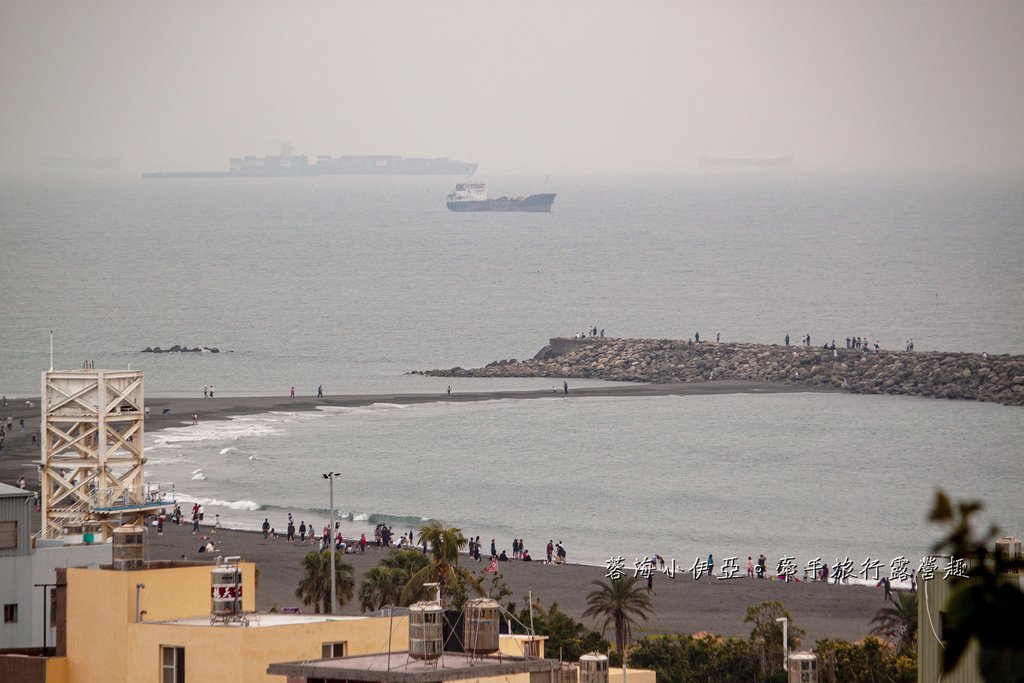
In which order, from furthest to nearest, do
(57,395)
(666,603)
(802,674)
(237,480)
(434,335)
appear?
(434,335) < (237,480) < (666,603) < (57,395) < (802,674)

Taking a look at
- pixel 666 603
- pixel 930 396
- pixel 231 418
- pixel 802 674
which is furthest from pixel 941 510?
pixel 930 396

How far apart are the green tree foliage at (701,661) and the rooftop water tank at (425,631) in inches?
772

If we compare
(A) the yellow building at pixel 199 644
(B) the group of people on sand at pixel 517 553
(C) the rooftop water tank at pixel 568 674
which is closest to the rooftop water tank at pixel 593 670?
(C) the rooftop water tank at pixel 568 674

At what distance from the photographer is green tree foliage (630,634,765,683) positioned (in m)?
33.1

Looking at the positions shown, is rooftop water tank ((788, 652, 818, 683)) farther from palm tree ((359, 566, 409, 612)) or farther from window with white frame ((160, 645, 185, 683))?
palm tree ((359, 566, 409, 612))

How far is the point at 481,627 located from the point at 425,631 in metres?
0.86

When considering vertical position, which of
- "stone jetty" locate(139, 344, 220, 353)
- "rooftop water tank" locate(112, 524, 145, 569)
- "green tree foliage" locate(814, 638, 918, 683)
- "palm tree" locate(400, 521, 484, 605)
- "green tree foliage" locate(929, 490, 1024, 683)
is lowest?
"green tree foliage" locate(814, 638, 918, 683)

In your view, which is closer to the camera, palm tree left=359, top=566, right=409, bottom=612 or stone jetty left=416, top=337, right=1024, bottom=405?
palm tree left=359, top=566, right=409, bottom=612

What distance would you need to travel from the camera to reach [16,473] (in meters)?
75.6

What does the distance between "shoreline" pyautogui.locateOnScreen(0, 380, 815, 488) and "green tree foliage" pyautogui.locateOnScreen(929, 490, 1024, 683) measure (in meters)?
84.2

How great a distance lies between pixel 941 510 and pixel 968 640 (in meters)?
0.33

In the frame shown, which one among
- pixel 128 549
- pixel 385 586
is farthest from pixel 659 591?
pixel 128 549

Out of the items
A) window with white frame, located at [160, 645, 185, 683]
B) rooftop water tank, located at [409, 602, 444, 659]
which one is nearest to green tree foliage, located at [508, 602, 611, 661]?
window with white frame, located at [160, 645, 185, 683]

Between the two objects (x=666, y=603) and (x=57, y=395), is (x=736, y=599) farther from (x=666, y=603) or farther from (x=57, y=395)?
(x=57, y=395)
